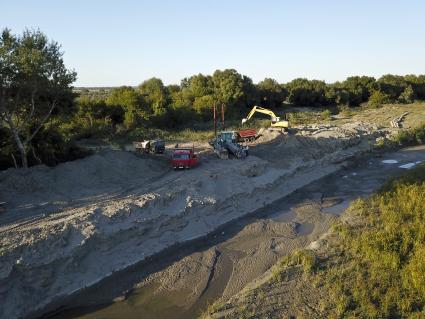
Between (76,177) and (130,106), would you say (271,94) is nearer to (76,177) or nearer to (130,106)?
(130,106)

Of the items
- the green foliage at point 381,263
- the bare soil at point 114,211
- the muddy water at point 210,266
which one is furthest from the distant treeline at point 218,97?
the green foliage at point 381,263

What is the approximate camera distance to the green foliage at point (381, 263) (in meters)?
12.5

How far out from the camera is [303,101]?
7338 cm

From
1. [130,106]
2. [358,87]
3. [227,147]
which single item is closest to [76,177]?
[227,147]

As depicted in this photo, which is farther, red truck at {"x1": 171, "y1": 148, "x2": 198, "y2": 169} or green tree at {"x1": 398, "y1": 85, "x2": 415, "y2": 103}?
green tree at {"x1": 398, "y1": 85, "x2": 415, "y2": 103}

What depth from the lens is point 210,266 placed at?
1686 centimetres

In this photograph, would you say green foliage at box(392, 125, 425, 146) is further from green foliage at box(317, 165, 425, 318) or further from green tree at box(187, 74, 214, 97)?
green tree at box(187, 74, 214, 97)

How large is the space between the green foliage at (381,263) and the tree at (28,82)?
57.5ft

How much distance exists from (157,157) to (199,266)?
1437cm

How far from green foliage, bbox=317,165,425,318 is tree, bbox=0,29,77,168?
1753 centimetres

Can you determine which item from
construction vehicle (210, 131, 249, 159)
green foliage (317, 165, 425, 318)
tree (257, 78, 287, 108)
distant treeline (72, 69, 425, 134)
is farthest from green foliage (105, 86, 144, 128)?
green foliage (317, 165, 425, 318)

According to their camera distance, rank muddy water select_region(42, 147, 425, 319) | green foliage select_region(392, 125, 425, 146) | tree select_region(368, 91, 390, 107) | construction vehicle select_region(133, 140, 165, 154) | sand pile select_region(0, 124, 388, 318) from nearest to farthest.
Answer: muddy water select_region(42, 147, 425, 319) < sand pile select_region(0, 124, 388, 318) < construction vehicle select_region(133, 140, 165, 154) < green foliage select_region(392, 125, 425, 146) < tree select_region(368, 91, 390, 107)

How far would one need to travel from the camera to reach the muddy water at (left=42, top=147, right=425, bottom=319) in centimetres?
1418

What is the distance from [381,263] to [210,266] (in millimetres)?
6489
